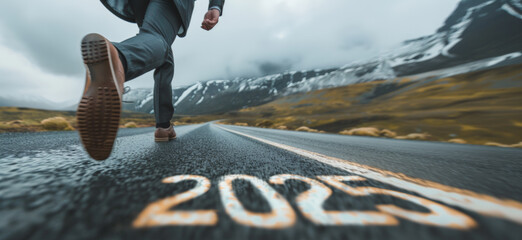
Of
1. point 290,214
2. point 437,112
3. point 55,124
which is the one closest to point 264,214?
point 290,214

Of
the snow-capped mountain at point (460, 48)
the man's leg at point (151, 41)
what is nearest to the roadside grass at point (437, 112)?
the man's leg at point (151, 41)

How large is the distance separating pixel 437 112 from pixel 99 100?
22979 mm

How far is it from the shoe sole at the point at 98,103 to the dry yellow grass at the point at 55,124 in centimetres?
482

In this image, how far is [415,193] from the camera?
0.58 metres

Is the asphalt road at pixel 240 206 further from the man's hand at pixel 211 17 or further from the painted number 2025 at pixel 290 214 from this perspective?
the man's hand at pixel 211 17

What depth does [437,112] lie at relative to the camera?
682 inches

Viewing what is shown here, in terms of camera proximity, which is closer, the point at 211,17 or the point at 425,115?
the point at 211,17

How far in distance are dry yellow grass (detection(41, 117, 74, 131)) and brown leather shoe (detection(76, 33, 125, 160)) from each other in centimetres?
481

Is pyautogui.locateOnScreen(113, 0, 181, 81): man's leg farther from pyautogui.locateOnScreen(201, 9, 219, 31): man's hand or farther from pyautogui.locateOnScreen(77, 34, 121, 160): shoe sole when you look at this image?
pyautogui.locateOnScreen(201, 9, 219, 31): man's hand

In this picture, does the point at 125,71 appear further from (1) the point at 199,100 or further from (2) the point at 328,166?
(1) the point at 199,100

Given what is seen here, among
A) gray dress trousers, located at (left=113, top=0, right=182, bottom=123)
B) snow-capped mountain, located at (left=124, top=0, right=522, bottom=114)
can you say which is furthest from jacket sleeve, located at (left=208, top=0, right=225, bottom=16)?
snow-capped mountain, located at (left=124, top=0, right=522, bottom=114)

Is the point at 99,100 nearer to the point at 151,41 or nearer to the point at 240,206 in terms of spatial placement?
the point at 151,41

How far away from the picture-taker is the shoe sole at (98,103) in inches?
32.7

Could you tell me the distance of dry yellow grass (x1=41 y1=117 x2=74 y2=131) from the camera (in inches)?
163
